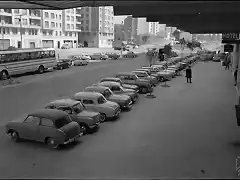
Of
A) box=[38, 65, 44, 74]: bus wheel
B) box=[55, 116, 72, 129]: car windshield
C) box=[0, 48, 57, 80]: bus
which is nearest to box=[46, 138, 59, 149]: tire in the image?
box=[55, 116, 72, 129]: car windshield

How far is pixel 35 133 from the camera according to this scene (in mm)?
10789

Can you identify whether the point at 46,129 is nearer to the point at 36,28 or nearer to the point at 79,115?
the point at 79,115

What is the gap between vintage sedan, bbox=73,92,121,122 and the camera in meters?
14.3

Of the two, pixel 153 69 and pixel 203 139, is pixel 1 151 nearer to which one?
pixel 203 139

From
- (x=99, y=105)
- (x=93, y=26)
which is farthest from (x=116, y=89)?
(x=93, y=26)

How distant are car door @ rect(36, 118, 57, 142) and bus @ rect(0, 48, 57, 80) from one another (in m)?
19.3

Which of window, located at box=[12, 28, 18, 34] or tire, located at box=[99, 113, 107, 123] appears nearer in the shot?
tire, located at box=[99, 113, 107, 123]

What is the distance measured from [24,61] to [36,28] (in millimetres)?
50910

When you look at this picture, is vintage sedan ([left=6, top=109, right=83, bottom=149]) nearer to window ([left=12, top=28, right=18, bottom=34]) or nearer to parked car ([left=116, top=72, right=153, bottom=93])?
parked car ([left=116, top=72, right=153, bottom=93])

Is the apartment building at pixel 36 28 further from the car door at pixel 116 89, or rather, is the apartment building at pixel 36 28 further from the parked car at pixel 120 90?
the car door at pixel 116 89

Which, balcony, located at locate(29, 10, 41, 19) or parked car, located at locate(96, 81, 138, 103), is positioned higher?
balcony, located at locate(29, 10, 41, 19)

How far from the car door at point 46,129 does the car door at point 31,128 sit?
15 cm

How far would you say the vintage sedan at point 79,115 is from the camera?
12320mm

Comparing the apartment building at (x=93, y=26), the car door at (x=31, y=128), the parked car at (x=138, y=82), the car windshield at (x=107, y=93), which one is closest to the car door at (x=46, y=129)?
the car door at (x=31, y=128)
